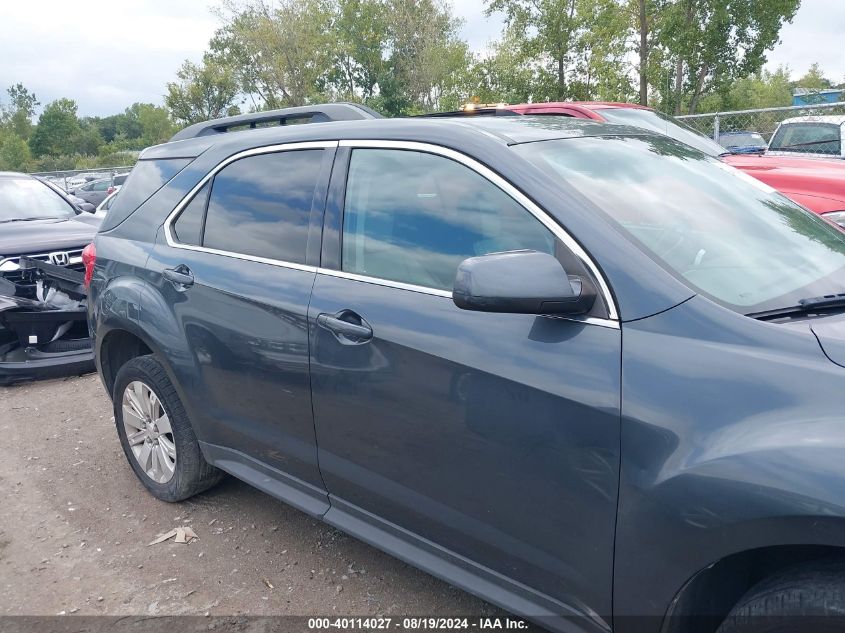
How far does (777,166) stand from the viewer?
5.81m

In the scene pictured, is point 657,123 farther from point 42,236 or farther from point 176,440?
point 42,236

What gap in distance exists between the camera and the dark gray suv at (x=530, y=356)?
1670 mm

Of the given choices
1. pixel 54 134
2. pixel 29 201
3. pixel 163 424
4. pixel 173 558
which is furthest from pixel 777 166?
pixel 54 134

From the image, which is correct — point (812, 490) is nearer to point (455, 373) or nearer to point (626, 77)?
point (455, 373)

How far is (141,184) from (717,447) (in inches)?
122

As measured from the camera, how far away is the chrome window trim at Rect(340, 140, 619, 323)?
1.93 metres

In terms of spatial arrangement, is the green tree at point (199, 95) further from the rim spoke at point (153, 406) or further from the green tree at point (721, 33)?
the rim spoke at point (153, 406)

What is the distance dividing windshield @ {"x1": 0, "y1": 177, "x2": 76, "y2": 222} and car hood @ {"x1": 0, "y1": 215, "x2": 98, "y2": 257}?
11.2 inches

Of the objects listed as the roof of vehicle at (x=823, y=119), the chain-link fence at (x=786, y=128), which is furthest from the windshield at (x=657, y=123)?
the roof of vehicle at (x=823, y=119)

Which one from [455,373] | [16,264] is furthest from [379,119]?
[16,264]

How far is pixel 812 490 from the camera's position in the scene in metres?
1.51

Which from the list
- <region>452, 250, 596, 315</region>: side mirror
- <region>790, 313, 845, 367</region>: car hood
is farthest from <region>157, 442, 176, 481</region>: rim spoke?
<region>790, 313, 845, 367</region>: car hood

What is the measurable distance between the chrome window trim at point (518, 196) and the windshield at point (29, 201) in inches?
221

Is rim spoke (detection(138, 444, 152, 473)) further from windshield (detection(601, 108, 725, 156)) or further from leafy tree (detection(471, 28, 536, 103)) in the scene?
leafy tree (detection(471, 28, 536, 103))
